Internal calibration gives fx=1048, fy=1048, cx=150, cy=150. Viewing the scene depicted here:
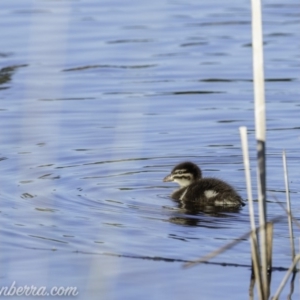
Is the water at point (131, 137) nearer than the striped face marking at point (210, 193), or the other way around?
the water at point (131, 137)

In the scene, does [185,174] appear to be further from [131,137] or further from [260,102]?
[260,102]

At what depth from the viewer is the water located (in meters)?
6.34

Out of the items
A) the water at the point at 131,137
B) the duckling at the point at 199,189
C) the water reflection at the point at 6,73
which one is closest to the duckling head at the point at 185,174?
the duckling at the point at 199,189

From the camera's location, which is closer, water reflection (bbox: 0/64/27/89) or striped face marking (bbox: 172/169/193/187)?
striped face marking (bbox: 172/169/193/187)

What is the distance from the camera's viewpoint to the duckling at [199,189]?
800 cm

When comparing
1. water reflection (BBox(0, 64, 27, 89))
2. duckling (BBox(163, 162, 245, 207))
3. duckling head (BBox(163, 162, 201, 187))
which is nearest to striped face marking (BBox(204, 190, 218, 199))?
duckling (BBox(163, 162, 245, 207))

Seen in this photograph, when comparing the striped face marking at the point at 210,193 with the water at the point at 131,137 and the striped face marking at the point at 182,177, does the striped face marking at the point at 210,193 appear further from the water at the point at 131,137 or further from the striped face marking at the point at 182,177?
the striped face marking at the point at 182,177

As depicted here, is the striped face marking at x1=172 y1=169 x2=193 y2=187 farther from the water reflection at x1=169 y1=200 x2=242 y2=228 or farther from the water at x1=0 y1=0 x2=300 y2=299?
the water reflection at x1=169 y1=200 x2=242 y2=228

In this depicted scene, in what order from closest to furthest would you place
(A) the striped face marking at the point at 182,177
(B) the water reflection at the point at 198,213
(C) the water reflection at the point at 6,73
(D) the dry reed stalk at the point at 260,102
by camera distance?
(D) the dry reed stalk at the point at 260,102
(B) the water reflection at the point at 198,213
(A) the striped face marking at the point at 182,177
(C) the water reflection at the point at 6,73

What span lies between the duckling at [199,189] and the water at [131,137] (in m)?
0.16

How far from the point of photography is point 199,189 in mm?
8266

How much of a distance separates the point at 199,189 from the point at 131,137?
53.2 inches

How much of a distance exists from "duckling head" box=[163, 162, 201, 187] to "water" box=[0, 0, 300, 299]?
19cm

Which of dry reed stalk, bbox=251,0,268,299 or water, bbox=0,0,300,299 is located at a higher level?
dry reed stalk, bbox=251,0,268,299
